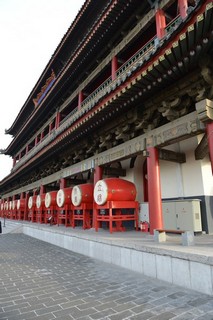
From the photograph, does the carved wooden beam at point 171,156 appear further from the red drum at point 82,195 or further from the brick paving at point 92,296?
the red drum at point 82,195

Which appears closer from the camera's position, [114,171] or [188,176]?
[188,176]

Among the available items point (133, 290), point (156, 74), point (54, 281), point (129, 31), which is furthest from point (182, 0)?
point (54, 281)

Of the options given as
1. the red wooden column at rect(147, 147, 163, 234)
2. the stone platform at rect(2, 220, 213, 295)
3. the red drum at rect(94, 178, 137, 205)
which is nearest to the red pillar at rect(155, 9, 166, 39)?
the red wooden column at rect(147, 147, 163, 234)

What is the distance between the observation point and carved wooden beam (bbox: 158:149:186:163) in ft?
21.9

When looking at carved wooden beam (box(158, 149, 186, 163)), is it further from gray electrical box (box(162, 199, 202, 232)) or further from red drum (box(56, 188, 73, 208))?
red drum (box(56, 188, 73, 208))

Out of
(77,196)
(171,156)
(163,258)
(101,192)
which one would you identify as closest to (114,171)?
(77,196)

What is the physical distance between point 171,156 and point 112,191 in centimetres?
228

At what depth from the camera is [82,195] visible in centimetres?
900

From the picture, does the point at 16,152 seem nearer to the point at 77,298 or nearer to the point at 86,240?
the point at 86,240

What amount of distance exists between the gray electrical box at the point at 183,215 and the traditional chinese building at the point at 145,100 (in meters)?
0.24

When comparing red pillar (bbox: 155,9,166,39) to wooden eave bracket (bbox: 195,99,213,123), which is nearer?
wooden eave bracket (bbox: 195,99,213,123)

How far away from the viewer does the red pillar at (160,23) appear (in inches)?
266

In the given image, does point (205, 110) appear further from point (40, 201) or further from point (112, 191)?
point (40, 201)

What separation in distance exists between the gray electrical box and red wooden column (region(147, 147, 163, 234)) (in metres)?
1.54
